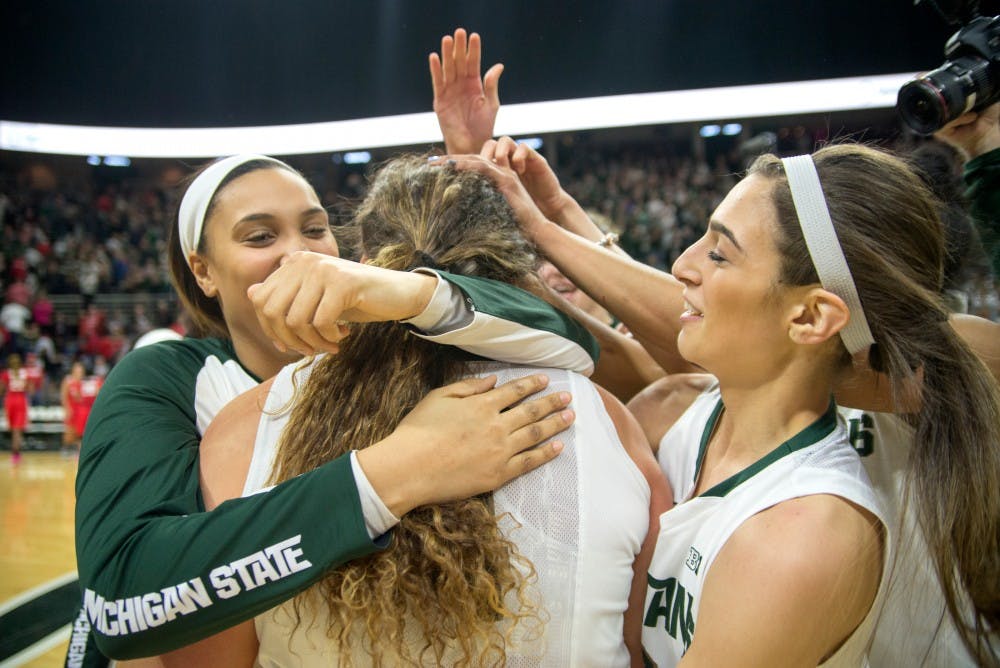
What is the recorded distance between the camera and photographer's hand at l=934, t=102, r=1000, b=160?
162 cm

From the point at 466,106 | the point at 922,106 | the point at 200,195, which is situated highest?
the point at 466,106

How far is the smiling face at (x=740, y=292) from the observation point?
1.20 m

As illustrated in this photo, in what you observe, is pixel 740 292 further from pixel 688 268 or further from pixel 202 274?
pixel 202 274

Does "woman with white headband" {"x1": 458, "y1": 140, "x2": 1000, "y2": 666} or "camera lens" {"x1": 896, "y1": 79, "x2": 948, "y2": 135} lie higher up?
"camera lens" {"x1": 896, "y1": 79, "x2": 948, "y2": 135}

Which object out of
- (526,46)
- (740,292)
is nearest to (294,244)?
(740,292)

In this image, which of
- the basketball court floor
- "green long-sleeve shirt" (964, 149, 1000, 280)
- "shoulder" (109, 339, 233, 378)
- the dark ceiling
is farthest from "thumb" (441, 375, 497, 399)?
the basketball court floor

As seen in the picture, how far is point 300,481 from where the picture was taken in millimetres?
973

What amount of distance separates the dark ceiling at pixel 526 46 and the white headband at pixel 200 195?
A: 1135 mm

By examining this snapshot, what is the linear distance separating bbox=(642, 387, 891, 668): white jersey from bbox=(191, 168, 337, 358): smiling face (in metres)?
1.03

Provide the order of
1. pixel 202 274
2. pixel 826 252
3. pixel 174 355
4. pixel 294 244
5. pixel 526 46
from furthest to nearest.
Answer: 1. pixel 526 46
2. pixel 202 274
3. pixel 294 244
4. pixel 174 355
5. pixel 826 252

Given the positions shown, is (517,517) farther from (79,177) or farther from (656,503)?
(79,177)

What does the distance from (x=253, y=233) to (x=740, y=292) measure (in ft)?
3.55

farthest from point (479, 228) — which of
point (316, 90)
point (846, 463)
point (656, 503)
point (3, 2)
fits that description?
point (3, 2)

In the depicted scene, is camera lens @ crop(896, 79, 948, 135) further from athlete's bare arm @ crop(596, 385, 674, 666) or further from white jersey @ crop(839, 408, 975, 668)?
athlete's bare arm @ crop(596, 385, 674, 666)
